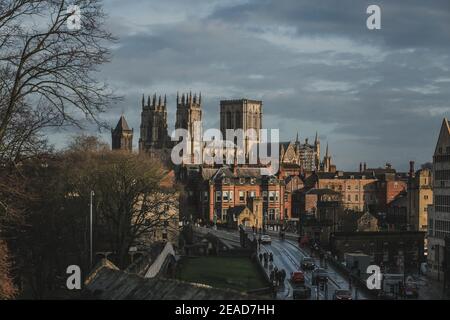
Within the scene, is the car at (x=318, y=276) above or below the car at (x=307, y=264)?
below

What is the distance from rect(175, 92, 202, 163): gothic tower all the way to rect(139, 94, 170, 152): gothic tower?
388 cm

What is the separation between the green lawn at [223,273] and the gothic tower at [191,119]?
408 ft

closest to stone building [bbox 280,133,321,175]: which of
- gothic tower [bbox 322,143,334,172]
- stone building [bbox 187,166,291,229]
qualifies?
gothic tower [bbox 322,143,334,172]

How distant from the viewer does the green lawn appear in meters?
44.4

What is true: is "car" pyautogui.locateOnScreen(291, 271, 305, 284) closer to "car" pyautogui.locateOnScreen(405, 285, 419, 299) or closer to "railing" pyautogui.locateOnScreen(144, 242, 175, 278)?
"car" pyautogui.locateOnScreen(405, 285, 419, 299)

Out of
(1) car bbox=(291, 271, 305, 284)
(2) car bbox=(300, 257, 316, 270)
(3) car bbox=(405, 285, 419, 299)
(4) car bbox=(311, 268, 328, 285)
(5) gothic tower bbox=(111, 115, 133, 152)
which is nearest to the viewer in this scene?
(3) car bbox=(405, 285, 419, 299)

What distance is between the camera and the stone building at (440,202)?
6331cm

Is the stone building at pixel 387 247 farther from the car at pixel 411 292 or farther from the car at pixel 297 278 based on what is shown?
the car at pixel 297 278

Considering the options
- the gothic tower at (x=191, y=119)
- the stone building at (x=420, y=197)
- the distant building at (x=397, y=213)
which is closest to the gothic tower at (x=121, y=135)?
the gothic tower at (x=191, y=119)

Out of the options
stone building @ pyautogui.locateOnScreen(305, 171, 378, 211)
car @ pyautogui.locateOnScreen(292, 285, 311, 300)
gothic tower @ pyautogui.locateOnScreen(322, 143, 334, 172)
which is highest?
gothic tower @ pyautogui.locateOnScreen(322, 143, 334, 172)

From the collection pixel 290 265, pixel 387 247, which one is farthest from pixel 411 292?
pixel 387 247

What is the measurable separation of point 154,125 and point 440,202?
428 ft

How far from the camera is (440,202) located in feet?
214
